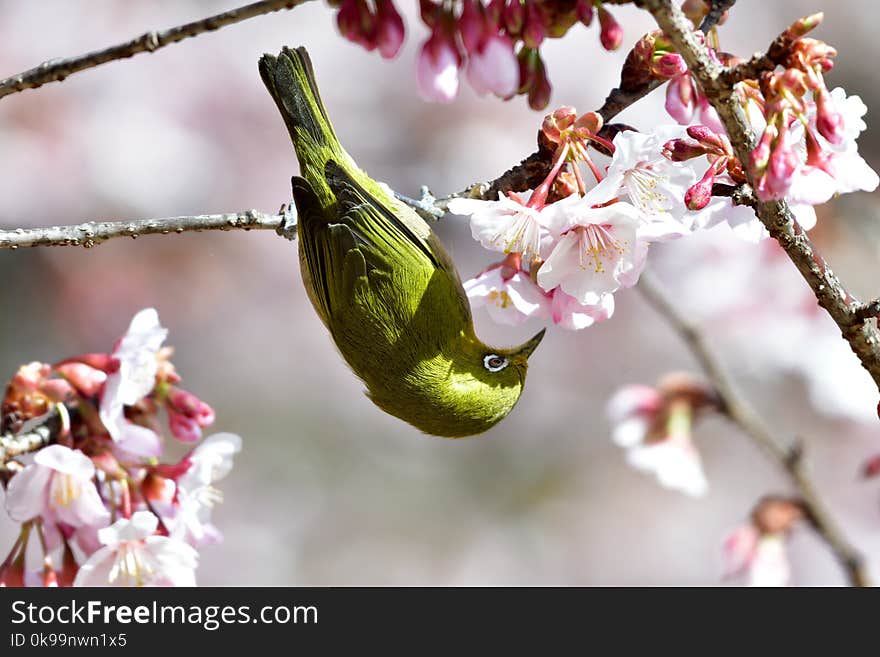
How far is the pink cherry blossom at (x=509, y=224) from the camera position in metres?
2.23

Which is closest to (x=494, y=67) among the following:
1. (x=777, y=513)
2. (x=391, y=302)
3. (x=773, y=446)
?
(x=391, y=302)

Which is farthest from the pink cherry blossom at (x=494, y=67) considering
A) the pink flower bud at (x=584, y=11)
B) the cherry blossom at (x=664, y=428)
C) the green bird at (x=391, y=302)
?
the cherry blossom at (x=664, y=428)

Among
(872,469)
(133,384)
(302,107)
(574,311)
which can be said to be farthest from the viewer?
(872,469)

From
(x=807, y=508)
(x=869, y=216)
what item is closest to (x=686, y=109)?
(x=807, y=508)

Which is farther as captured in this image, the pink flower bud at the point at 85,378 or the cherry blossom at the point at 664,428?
the cherry blossom at the point at 664,428

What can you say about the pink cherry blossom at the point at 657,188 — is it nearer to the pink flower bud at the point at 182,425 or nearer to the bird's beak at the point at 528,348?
the bird's beak at the point at 528,348

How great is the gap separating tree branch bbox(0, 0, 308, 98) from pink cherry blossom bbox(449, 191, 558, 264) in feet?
2.43

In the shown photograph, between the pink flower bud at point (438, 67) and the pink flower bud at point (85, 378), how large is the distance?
139 cm

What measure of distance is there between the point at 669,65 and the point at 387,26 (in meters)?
0.59

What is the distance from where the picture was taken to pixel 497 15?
1.83 m

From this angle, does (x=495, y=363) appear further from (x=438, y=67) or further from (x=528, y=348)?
(x=438, y=67)

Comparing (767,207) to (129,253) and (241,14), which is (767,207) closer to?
(241,14)

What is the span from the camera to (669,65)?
2.06m

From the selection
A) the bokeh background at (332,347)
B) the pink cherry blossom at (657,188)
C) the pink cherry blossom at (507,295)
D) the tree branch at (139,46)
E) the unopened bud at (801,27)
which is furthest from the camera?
the bokeh background at (332,347)
